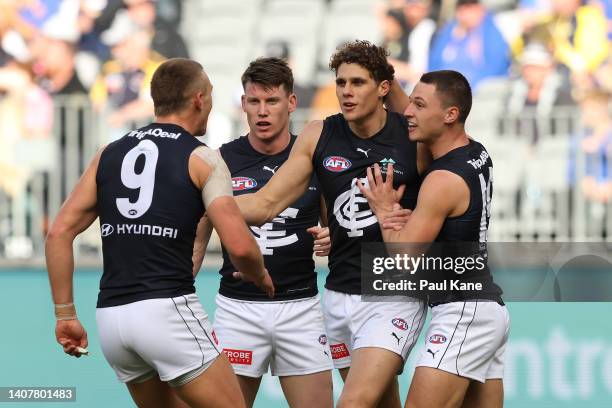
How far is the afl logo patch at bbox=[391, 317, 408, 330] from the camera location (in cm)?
587

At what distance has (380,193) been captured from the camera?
5.84 meters

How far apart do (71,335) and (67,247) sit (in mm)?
397

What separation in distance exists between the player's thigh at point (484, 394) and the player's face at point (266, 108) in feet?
5.88

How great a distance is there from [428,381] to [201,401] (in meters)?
1.11

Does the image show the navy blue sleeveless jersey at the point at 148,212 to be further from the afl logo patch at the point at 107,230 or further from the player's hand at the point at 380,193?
the player's hand at the point at 380,193

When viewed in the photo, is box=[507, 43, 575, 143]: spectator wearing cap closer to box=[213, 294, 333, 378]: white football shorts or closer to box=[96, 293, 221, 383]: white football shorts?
box=[213, 294, 333, 378]: white football shorts

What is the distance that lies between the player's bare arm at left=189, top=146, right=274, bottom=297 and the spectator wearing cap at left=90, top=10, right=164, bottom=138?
828 cm

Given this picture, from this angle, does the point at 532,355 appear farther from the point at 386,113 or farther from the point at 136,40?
the point at 136,40

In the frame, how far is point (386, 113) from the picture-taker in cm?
620

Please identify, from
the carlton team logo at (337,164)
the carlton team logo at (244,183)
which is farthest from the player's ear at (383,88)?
the carlton team logo at (244,183)

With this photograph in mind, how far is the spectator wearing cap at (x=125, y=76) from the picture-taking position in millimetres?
13398

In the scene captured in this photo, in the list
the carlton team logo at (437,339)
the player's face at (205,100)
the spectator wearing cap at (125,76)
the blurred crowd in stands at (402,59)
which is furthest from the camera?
the spectator wearing cap at (125,76)

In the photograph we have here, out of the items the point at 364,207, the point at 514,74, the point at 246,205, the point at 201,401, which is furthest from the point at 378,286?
the point at 514,74

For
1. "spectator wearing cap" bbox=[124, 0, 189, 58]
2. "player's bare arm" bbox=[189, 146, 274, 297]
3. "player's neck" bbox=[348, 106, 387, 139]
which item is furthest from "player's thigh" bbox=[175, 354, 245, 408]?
"spectator wearing cap" bbox=[124, 0, 189, 58]
